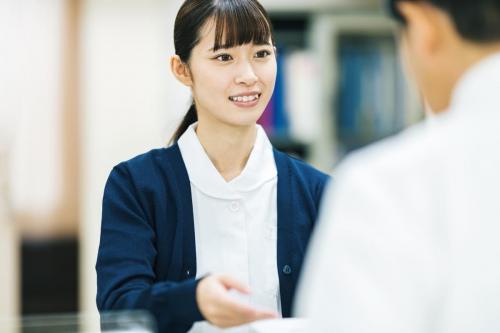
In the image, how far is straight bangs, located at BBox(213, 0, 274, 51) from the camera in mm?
1401

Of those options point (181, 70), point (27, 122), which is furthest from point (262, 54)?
point (27, 122)

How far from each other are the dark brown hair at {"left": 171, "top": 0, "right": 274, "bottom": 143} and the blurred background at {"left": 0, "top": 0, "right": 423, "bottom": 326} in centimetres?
171

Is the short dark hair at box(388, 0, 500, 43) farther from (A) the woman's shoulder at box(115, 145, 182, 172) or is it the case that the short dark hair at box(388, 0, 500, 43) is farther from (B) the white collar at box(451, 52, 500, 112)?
(A) the woman's shoulder at box(115, 145, 182, 172)

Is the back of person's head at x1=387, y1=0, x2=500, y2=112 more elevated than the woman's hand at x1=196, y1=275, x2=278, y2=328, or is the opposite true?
the back of person's head at x1=387, y1=0, x2=500, y2=112

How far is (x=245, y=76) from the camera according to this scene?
1.41 m

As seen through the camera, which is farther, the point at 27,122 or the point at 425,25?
the point at 27,122

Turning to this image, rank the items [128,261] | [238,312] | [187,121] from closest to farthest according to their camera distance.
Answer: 1. [238,312]
2. [128,261]
3. [187,121]

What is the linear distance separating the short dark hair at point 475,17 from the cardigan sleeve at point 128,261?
555 mm

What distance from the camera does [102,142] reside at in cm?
330

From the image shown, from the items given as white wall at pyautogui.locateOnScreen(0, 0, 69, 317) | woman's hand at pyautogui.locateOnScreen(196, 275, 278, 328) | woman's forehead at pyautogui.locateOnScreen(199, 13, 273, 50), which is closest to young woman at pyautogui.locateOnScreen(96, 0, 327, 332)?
woman's forehead at pyautogui.locateOnScreen(199, 13, 273, 50)

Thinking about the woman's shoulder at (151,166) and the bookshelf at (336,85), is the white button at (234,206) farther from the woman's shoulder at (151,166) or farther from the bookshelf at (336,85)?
the bookshelf at (336,85)

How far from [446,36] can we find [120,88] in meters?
2.70

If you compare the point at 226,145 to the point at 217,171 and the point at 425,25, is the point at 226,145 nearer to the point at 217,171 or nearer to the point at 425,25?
the point at 217,171

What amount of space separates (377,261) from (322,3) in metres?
2.76
